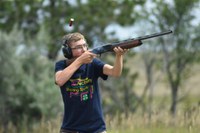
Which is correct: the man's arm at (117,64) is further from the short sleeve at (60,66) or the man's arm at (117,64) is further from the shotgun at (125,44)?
the short sleeve at (60,66)

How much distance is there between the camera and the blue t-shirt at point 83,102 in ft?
18.7

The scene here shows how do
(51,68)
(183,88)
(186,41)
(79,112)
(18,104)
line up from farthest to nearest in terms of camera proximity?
1. (183,88)
2. (186,41)
3. (51,68)
4. (18,104)
5. (79,112)

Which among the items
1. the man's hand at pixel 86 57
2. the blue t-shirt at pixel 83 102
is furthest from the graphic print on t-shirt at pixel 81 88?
the man's hand at pixel 86 57

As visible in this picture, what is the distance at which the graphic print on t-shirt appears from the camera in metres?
5.72

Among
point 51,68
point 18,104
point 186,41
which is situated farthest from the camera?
point 186,41

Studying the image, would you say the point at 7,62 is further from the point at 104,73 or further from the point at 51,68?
the point at 104,73

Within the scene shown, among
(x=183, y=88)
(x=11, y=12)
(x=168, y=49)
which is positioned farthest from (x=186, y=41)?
(x=11, y=12)

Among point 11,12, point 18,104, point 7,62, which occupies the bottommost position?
point 18,104

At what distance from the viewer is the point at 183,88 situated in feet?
99.1

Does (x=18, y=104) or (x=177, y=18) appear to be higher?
(x=177, y=18)

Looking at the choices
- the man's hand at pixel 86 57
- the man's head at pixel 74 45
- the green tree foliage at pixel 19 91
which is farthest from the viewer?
the green tree foliage at pixel 19 91

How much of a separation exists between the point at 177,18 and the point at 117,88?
517 cm

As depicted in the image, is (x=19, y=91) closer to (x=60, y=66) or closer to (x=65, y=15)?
(x=65, y=15)

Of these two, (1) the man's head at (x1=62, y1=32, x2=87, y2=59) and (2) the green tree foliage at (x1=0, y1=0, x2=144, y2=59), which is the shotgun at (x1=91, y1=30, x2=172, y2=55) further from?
(2) the green tree foliage at (x1=0, y1=0, x2=144, y2=59)
